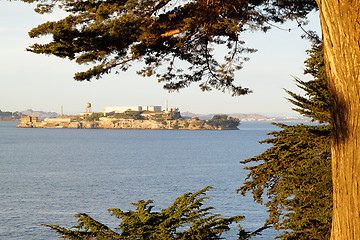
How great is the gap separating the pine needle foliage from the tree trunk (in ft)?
13.1

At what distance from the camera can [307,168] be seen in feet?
29.7

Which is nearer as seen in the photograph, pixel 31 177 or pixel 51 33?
pixel 51 33

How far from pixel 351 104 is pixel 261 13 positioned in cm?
477

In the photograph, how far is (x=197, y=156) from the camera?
79.7 m

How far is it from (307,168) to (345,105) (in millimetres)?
5182

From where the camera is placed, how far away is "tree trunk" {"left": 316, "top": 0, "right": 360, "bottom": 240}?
4.01 meters

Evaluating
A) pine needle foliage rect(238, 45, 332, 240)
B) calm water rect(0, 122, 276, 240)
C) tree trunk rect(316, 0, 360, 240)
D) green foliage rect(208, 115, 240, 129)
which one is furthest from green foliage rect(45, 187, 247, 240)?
green foliage rect(208, 115, 240, 129)

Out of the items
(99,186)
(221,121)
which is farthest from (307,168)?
(221,121)

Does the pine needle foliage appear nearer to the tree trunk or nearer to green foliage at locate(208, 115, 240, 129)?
the tree trunk

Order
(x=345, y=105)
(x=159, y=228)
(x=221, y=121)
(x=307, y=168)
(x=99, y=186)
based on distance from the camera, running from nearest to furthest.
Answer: (x=345, y=105)
(x=159, y=228)
(x=307, y=168)
(x=99, y=186)
(x=221, y=121)

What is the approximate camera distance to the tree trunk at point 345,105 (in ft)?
13.1

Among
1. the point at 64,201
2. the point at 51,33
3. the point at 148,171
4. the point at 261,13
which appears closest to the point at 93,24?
the point at 51,33

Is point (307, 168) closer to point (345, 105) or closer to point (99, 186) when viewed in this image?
point (345, 105)

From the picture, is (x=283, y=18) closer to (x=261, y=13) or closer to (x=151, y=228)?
(x=261, y=13)
